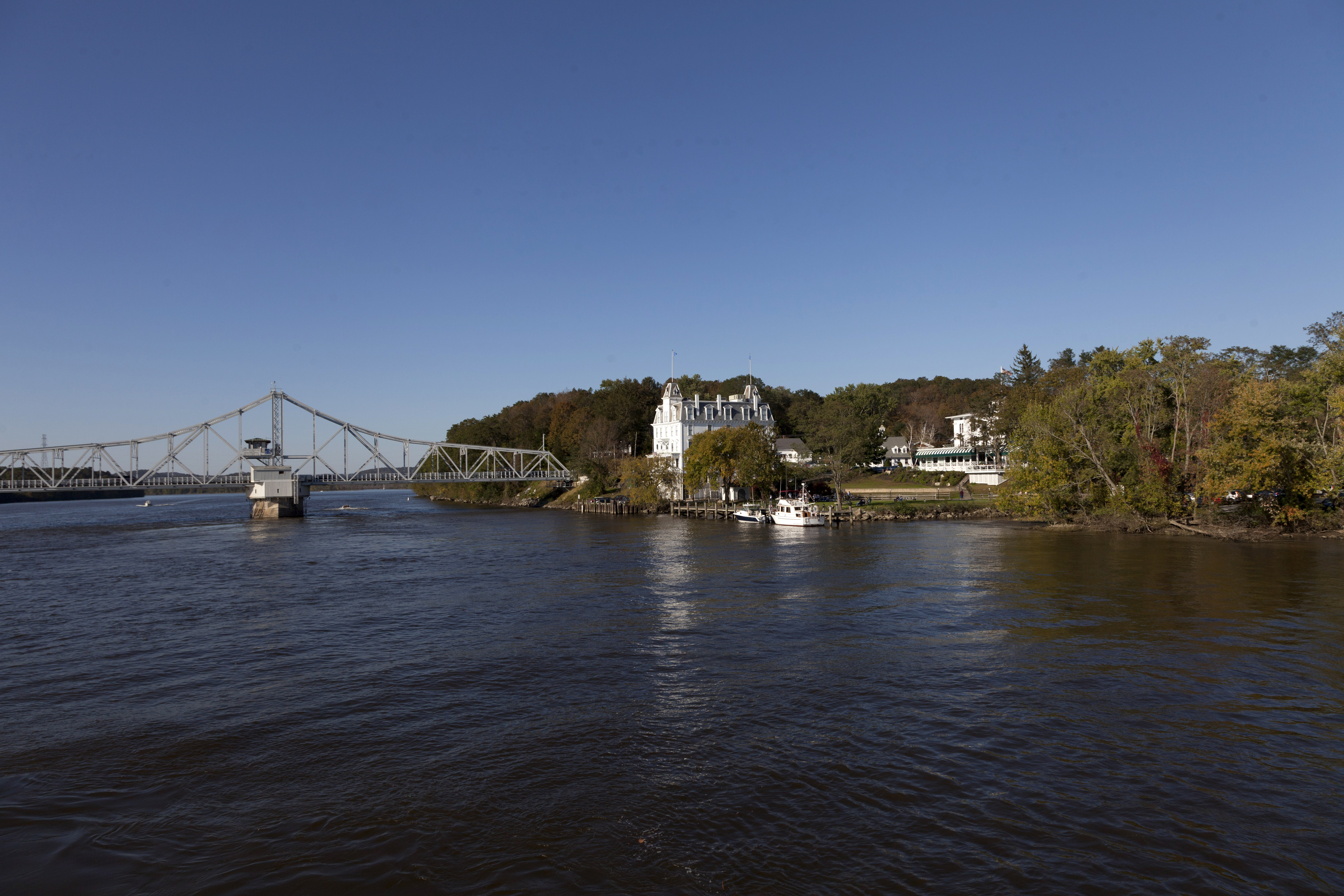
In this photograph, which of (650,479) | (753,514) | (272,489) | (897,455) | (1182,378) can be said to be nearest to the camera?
(1182,378)

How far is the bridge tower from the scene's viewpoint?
286 feet

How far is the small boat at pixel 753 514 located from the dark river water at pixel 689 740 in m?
34.8

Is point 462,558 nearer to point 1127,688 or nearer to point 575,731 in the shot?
point 575,731

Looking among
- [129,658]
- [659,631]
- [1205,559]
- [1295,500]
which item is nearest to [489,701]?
[659,631]

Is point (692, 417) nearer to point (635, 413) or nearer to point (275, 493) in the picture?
point (635, 413)

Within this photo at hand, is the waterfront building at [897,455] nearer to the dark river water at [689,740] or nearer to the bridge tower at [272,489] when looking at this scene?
the dark river water at [689,740]

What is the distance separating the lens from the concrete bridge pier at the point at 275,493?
87000 millimetres

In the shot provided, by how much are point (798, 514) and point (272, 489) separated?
2587 inches

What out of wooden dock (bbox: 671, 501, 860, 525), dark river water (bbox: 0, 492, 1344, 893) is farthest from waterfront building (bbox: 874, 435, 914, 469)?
dark river water (bbox: 0, 492, 1344, 893)

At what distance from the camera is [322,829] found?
10.2 meters

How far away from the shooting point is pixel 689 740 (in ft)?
43.4

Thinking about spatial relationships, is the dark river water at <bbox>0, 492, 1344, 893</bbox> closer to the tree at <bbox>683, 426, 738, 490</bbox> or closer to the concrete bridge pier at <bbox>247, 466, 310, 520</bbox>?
the tree at <bbox>683, 426, 738, 490</bbox>

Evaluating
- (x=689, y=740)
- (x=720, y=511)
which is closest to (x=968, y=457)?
(x=720, y=511)

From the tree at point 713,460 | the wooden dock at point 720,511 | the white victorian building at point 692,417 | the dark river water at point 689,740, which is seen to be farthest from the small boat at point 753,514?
the dark river water at point 689,740
